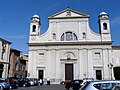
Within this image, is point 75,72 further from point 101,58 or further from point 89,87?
point 89,87

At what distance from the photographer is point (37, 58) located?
46.6m

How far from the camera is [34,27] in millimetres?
49156

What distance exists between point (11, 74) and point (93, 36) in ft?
76.6

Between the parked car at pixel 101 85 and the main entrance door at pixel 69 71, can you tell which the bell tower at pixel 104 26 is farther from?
the parked car at pixel 101 85

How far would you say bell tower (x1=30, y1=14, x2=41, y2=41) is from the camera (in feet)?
157

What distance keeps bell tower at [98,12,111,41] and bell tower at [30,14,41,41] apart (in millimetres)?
15797

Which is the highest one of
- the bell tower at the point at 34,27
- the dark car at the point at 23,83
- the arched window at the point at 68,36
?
the bell tower at the point at 34,27

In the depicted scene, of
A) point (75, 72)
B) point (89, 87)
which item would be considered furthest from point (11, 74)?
point (89, 87)

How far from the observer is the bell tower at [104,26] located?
46.0m

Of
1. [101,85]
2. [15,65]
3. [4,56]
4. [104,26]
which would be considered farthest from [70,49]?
[101,85]

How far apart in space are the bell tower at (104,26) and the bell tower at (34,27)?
622 inches

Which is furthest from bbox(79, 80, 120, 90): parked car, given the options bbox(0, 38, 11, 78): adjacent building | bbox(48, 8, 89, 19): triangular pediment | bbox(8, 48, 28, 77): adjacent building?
bbox(8, 48, 28, 77): adjacent building

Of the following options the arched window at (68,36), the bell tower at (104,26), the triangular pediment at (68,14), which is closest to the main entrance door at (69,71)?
the arched window at (68,36)

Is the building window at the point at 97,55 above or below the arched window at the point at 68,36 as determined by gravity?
below
